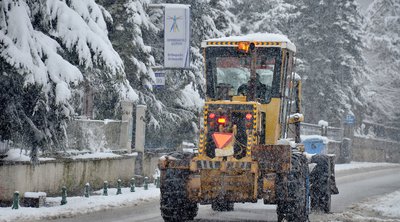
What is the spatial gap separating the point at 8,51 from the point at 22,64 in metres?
0.34

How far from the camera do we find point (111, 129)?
21.8 metres

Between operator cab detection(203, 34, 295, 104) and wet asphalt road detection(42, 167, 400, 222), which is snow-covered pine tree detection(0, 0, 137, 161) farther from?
operator cab detection(203, 34, 295, 104)

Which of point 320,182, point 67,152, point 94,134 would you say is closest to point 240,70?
point 320,182

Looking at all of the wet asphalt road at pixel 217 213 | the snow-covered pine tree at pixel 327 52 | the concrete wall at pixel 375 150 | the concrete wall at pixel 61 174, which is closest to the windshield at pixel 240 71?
the wet asphalt road at pixel 217 213

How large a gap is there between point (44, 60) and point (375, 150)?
42.2 meters

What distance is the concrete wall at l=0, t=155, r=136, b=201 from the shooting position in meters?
16.0

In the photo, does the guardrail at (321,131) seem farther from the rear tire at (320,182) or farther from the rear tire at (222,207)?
the rear tire at (222,207)

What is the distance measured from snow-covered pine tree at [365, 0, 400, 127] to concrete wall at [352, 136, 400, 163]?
2800mm

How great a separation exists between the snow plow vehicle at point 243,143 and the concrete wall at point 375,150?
35.3m

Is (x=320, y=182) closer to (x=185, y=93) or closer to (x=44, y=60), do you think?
(x=44, y=60)

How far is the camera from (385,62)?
5978 cm

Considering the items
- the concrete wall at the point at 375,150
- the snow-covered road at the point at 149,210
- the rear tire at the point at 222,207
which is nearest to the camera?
the snow-covered road at the point at 149,210

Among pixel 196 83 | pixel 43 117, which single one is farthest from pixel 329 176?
pixel 196 83

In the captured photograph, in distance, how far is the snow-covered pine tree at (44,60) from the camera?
1383 centimetres
